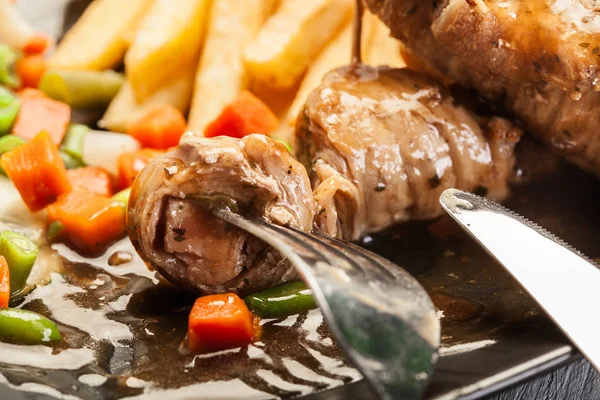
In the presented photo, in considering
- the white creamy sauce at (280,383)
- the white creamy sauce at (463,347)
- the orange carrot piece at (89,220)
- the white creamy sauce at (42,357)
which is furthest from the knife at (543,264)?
the orange carrot piece at (89,220)

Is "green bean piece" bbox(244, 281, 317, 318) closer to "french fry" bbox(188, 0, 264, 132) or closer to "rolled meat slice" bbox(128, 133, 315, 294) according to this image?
"rolled meat slice" bbox(128, 133, 315, 294)

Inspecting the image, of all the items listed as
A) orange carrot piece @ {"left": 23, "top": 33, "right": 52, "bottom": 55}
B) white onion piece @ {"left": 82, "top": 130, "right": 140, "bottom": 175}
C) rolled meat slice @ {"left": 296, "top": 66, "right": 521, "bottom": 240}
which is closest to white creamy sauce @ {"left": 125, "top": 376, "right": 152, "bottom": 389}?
rolled meat slice @ {"left": 296, "top": 66, "right": 521, "bottom": 240}

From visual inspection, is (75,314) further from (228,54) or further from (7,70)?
(7,70)

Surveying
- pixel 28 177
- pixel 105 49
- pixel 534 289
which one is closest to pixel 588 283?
pixel 534 289

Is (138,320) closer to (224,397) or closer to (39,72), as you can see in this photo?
(224,397)

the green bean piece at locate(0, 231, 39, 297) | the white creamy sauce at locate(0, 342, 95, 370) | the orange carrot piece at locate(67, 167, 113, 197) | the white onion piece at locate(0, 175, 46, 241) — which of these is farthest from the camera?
the orange carrot piece at locate(67, 167, 113, 197)
